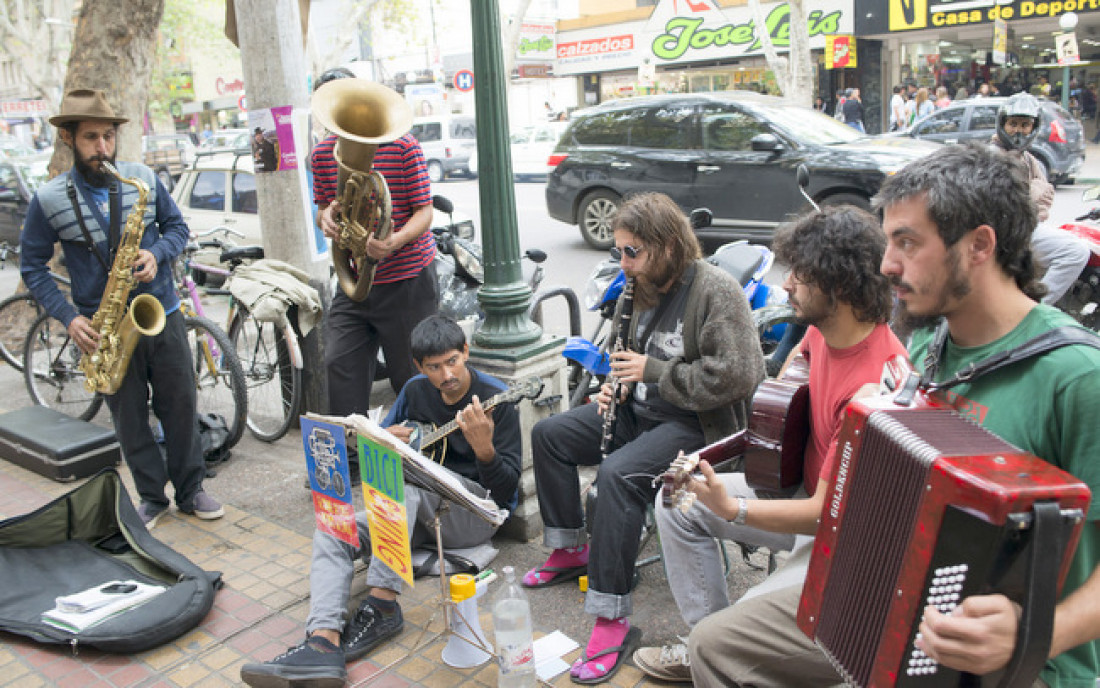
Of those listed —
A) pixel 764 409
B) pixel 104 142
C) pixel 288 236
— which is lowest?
pixel 764 409

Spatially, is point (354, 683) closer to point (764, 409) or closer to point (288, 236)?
point (764, 409)

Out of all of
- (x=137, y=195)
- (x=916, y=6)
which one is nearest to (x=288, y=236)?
(x=137, y=195)

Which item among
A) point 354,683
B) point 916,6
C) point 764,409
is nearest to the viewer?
point 764,409

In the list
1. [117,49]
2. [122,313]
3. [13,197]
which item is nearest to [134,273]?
[122,313]

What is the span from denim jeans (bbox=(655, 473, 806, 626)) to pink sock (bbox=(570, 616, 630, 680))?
273mm

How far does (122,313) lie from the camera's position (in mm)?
4066

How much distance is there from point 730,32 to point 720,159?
1788 centimetres

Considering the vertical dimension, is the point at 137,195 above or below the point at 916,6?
below

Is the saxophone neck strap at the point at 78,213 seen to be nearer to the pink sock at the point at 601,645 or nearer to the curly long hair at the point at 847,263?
the pink sock at the point at 601,645

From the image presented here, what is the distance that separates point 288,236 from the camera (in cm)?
523

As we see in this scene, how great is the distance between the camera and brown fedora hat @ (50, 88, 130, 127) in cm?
388

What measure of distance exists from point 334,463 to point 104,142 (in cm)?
209

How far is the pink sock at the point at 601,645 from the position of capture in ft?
9.55

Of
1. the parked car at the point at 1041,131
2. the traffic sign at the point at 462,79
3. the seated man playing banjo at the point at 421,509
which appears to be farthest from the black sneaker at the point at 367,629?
the traffic sign at the point at 462,79
